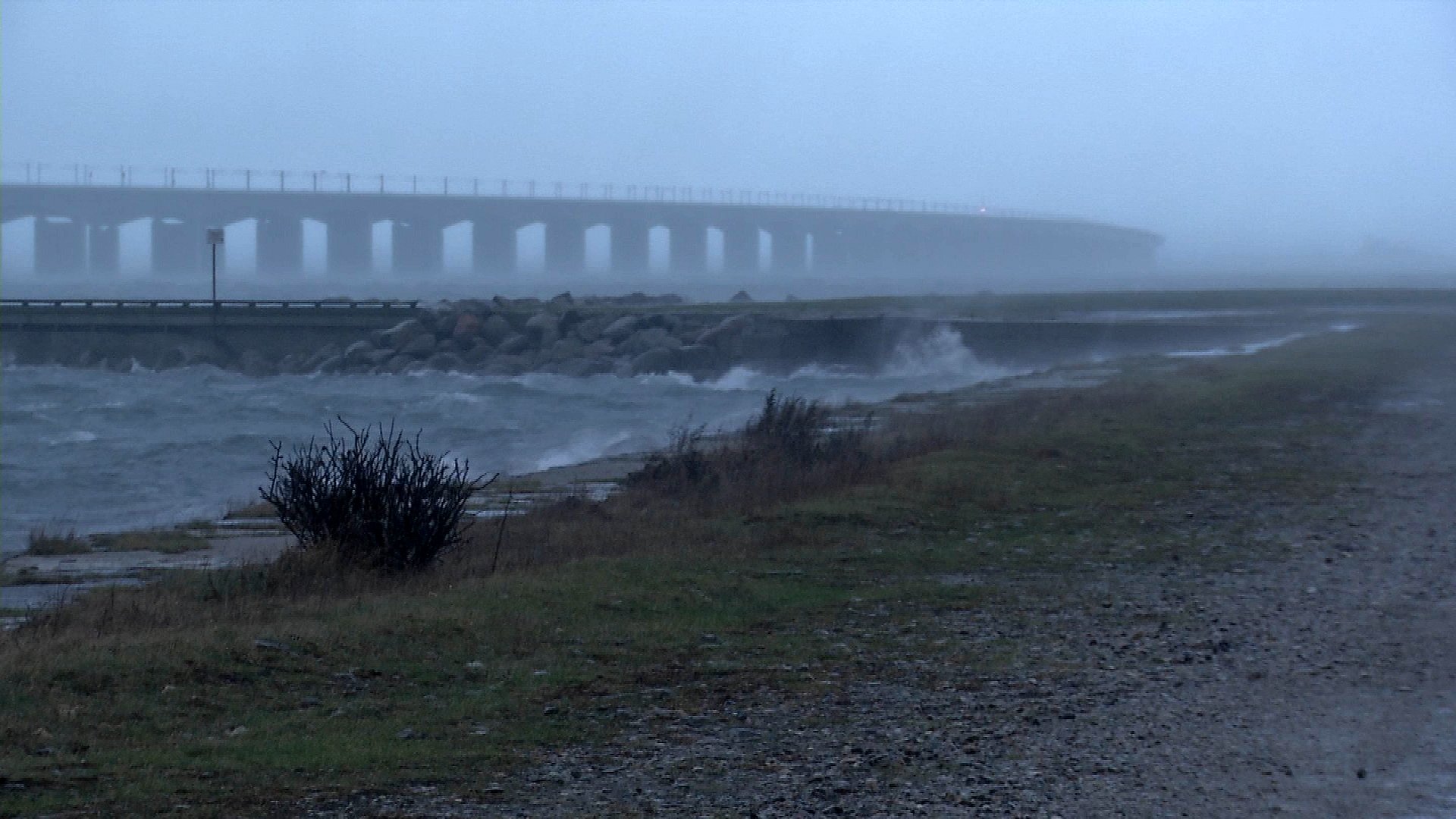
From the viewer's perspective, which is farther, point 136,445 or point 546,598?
point 136,445

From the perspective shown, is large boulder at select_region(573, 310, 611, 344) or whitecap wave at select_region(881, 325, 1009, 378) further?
large boulder at select_region(573, 310, 611, 344)

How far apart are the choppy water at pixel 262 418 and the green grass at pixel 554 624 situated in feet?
21.7

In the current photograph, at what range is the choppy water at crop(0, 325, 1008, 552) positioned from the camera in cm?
2423

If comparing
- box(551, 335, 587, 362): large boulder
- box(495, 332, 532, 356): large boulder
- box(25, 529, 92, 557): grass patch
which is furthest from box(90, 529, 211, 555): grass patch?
box(495, 332, 532, 356): large boulder

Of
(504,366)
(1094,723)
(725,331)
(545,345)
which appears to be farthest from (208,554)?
(545,345)

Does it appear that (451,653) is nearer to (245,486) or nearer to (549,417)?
(245,486)

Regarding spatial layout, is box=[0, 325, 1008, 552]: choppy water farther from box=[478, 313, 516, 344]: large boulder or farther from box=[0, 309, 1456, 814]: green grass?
box=[0, 309, 1456, 814]: green grass

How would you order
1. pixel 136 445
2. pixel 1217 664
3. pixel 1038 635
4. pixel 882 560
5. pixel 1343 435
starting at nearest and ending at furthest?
pixel 1217 664
pixel 1038 635
pixel 882 560
pixel 1343 435
pixel 136 445

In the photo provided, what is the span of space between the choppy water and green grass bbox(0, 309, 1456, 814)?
21.7 ft

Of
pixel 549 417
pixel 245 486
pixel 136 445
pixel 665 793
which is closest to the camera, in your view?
pixel 665 793

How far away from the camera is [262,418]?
36.6 meters

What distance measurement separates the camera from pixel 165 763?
5.82 meters

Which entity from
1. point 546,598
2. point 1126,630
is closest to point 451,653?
Answer: point 546,598

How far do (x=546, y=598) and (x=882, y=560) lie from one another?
9.90 ft
